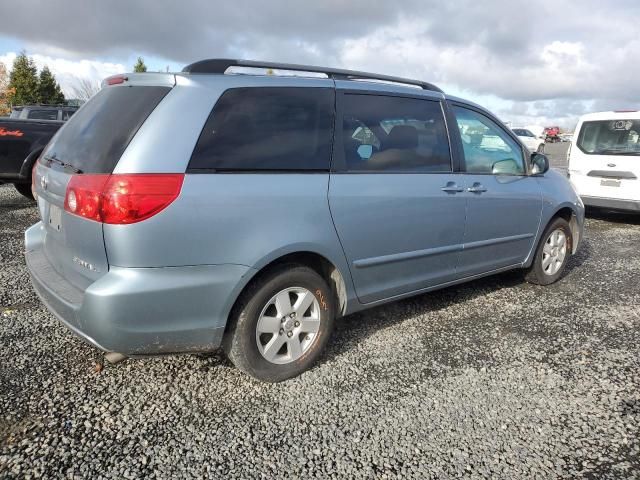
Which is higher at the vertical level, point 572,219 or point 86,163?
point 86,163

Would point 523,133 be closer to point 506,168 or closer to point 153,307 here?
point 506,168

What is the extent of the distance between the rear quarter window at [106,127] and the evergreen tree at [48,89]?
136ft

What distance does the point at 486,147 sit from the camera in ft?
13.8

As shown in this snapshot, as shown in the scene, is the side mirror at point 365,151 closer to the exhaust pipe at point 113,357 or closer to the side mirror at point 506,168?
the side mirror at point 506,168

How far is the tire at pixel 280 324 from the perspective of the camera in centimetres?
273

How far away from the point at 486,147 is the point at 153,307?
305 cm

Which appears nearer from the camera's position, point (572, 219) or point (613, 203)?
point (572, 219)

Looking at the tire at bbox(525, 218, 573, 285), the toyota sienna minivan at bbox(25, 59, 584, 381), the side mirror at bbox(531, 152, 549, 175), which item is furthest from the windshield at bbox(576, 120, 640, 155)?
the toyota sienna minivan at bbox(25, 59, 584, 381)

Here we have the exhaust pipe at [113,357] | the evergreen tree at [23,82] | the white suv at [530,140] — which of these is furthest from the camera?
the evergreen tree at [23,82]

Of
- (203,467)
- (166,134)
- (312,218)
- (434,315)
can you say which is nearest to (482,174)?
(434,315)

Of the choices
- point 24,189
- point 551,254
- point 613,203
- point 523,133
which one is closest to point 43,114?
point 24,189

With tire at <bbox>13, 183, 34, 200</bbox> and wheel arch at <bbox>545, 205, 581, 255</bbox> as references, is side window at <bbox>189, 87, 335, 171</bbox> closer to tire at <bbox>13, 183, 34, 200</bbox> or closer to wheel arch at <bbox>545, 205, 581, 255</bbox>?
wheel arch at <bbox>545, 205, 581, 255</bbox>

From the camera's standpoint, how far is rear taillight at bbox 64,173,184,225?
2.32 meters

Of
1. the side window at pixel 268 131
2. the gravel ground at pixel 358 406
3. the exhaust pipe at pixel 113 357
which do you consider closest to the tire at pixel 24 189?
the gravel ground at pixel 358 406
